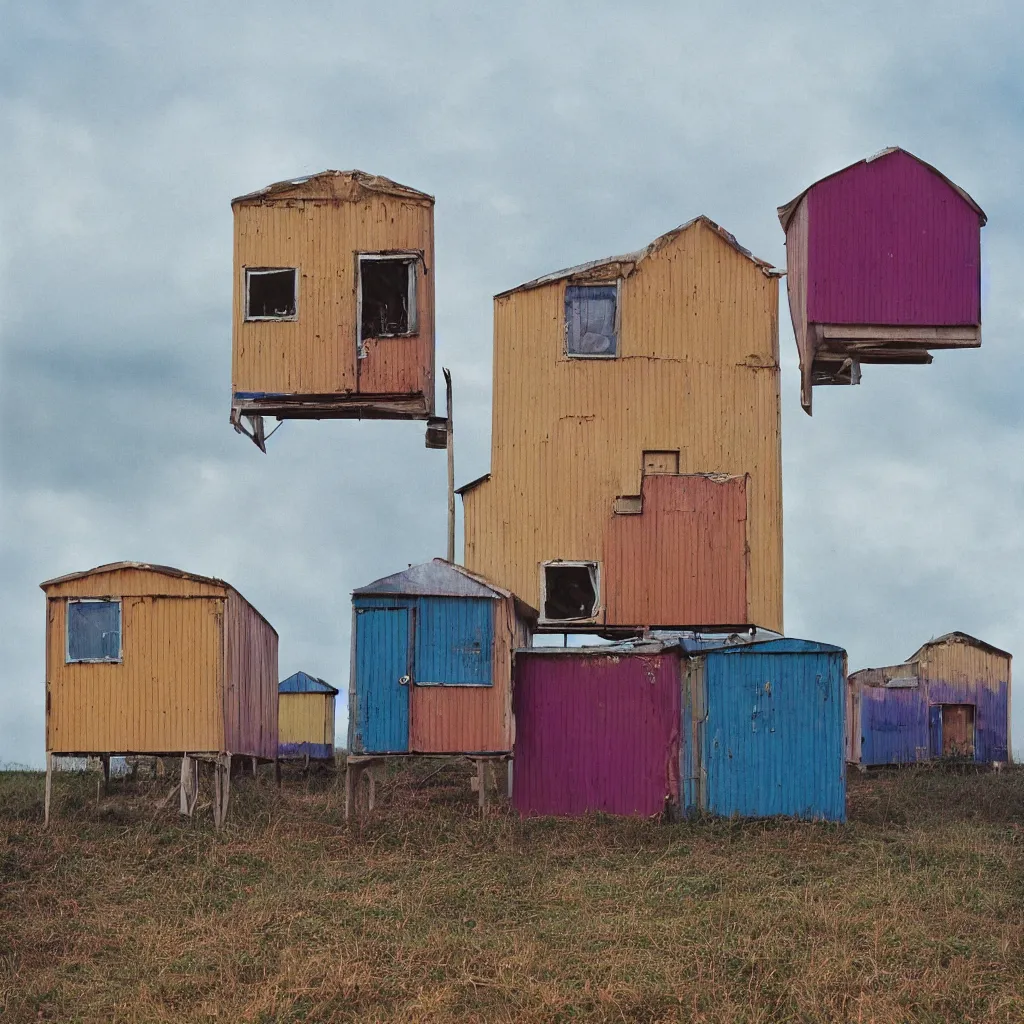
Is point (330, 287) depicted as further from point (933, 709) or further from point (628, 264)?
point (933, 709)

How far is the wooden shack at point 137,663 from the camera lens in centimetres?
2517

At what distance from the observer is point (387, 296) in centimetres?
2984

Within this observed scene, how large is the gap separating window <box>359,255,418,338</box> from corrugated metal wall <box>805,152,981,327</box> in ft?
25.1

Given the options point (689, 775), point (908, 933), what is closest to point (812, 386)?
point (689, 775)

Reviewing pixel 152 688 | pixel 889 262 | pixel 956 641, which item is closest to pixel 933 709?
pixel 956 641

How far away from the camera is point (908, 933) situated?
56.5ft

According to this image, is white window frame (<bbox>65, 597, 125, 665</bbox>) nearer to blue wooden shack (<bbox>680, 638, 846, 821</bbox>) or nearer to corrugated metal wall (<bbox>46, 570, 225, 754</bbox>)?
corrugated metal wall (<bbox>46, 570, 225, 754</bbox>)

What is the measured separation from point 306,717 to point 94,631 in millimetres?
18323

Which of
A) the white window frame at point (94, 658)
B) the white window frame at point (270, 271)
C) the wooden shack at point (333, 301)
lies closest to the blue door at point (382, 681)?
the white window frame at point (94, 658)

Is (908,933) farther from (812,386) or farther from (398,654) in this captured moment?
(812,386)

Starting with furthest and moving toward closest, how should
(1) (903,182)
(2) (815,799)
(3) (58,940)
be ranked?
(1) (903,182)
(2) (815,799)
(3) (58,940)

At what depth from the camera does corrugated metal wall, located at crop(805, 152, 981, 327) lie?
27141mm

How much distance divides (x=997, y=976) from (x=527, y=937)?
17.2 feet

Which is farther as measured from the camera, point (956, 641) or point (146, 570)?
point (956, 641)
